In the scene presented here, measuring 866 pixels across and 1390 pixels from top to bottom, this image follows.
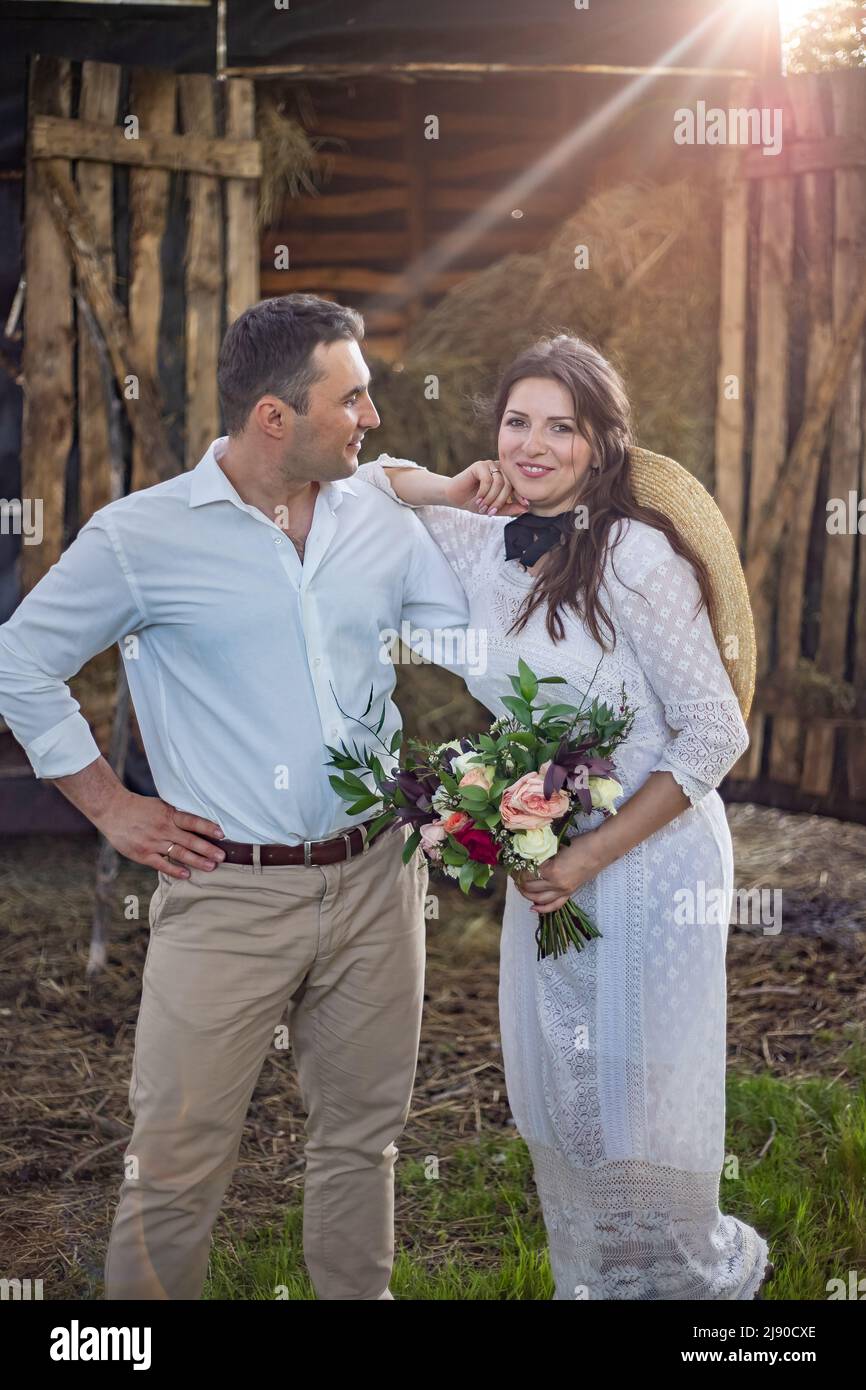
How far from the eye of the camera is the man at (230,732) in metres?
2.84

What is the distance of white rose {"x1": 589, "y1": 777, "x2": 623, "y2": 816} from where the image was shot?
2.72 metres

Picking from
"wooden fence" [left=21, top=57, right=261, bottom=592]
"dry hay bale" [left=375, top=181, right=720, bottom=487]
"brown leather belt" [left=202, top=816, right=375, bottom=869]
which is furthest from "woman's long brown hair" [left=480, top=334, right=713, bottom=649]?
"wooden fence" [left=21, top=57, right=261, bottom=592]

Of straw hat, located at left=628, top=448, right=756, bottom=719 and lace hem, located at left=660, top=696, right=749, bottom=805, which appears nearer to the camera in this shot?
lace hem, located at left=660, top=696, right=749, bottom=805

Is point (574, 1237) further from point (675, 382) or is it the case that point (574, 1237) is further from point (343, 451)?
point (675, 382)

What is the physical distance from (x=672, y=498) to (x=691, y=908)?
877mm

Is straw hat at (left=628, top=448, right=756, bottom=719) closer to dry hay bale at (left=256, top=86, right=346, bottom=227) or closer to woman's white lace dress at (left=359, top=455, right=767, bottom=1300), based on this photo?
woman's white lace dress at (left=359, top=455, right=767, bottom=1300)

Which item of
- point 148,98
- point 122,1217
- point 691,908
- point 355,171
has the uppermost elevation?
point 355,171

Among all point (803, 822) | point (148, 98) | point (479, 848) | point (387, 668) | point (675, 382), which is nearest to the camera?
point (479, 848)

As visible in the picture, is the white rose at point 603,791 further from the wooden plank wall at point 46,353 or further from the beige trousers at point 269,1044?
the wooden plank wall at point 46,353

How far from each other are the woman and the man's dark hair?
431mm


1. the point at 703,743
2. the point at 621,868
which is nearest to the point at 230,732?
the point at 621,868

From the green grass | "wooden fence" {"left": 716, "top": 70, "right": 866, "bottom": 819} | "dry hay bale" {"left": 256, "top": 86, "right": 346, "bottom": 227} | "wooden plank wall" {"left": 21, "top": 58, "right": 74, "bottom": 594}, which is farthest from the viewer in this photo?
"dry hay bale" {"left": 256, "top": 86, "right": 346, "bottom": 227}

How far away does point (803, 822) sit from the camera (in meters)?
7.32
